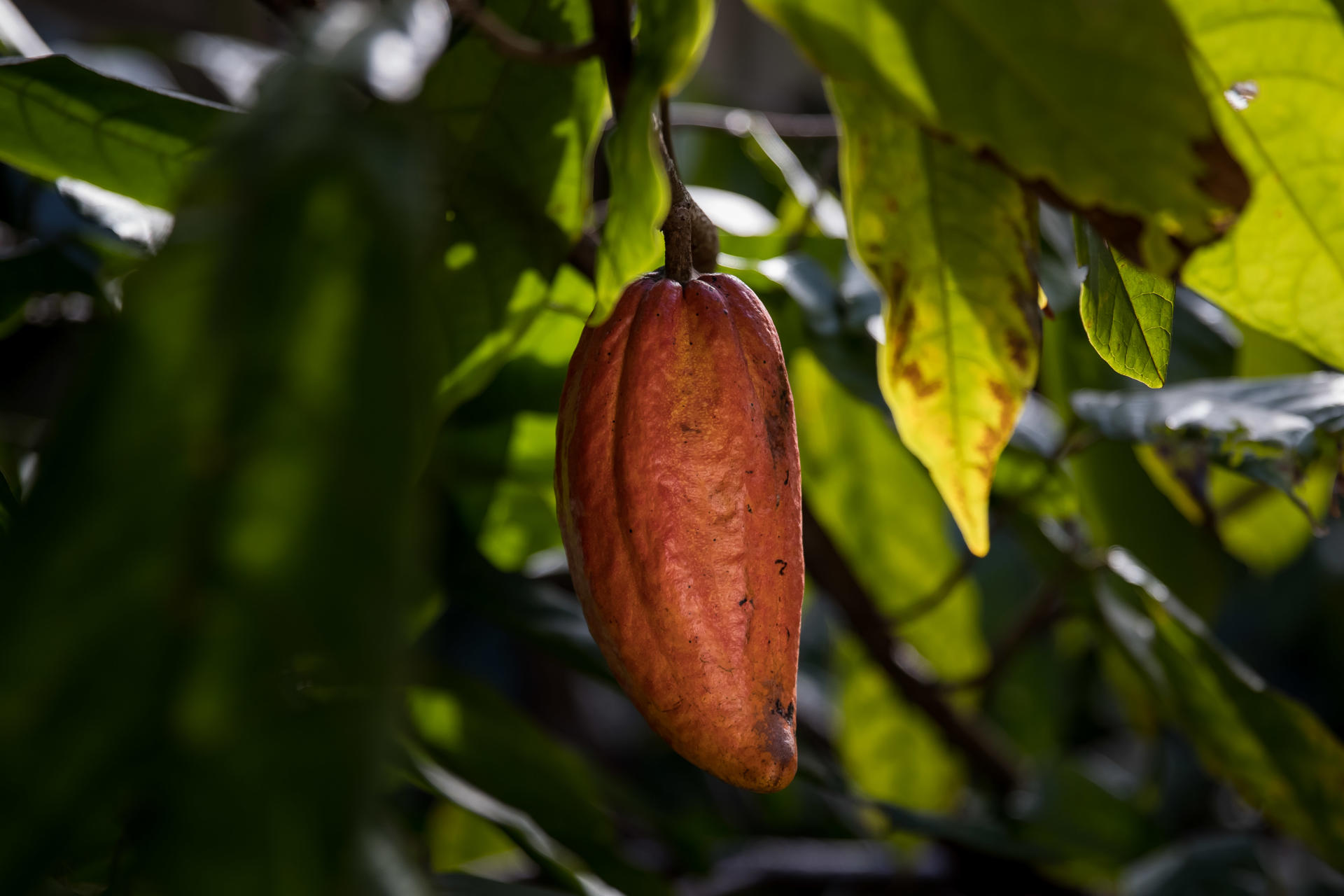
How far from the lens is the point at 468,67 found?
0.42 m

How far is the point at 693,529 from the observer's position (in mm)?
322

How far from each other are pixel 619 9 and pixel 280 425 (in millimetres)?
209

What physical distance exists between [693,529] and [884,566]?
0.70 metres

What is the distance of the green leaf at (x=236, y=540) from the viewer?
0.17 m

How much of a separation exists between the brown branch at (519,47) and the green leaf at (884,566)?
21.2 inches

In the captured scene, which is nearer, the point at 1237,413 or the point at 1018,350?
the point at 1018,350

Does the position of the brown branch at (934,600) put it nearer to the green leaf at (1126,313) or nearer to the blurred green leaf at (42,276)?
the green leaf at (1126,313)

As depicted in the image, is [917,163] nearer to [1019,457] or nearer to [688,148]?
[1019,457]

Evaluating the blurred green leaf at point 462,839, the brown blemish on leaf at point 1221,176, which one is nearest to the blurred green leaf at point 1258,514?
the brown blemish on leaf at point 1221,176

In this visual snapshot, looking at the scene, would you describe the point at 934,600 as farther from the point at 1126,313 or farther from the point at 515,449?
the point at 1126,313

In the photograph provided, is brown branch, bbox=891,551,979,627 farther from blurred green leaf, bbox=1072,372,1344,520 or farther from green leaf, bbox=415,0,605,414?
green leaf, bbox=415,0,605,414

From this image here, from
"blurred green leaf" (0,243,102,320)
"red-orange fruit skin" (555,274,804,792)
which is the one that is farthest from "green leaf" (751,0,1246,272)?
"blurred green leaf" (0,243,102,320)

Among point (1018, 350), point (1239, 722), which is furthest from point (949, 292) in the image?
point (1239, 722)

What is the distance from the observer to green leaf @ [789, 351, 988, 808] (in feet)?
3.12
